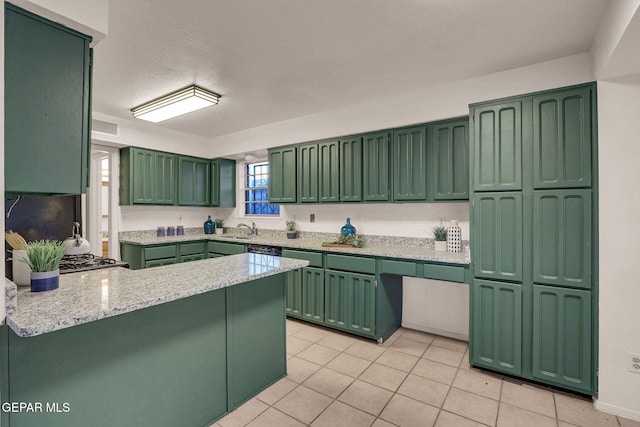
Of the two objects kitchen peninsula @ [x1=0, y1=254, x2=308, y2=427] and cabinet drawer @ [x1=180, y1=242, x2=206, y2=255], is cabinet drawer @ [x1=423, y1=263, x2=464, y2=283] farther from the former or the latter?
cabinet drawer @ [x1=180, y1=242, x2=206, y2=255]

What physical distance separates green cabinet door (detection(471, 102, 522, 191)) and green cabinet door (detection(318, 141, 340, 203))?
162 centimetres

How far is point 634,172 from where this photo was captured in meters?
2.06

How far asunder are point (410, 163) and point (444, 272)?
3.83 ft

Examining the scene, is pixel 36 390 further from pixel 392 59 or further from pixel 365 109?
pixel 365 109

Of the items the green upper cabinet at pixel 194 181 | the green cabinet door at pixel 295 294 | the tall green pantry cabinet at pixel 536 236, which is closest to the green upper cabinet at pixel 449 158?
the tall green pantry cabinet at pixel 536 236

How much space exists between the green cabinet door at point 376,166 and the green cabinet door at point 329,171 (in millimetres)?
364

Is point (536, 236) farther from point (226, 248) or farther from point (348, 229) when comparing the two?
point (226, 248)

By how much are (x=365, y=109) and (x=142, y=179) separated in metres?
3.23

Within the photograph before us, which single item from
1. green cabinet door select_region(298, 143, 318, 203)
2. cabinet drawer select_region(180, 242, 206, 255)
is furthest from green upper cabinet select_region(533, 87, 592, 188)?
cabinet drawer select_region(180, 242, 206, 255)

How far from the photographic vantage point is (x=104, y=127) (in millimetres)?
4035

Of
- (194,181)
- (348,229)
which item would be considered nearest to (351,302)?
(348,229)

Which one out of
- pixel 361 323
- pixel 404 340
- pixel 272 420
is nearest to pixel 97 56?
pixel 272 420

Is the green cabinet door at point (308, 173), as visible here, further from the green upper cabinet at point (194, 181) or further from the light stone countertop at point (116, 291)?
the green upper cabinet at point (194, 181)

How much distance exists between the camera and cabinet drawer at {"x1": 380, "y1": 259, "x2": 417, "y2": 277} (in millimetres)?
2971
